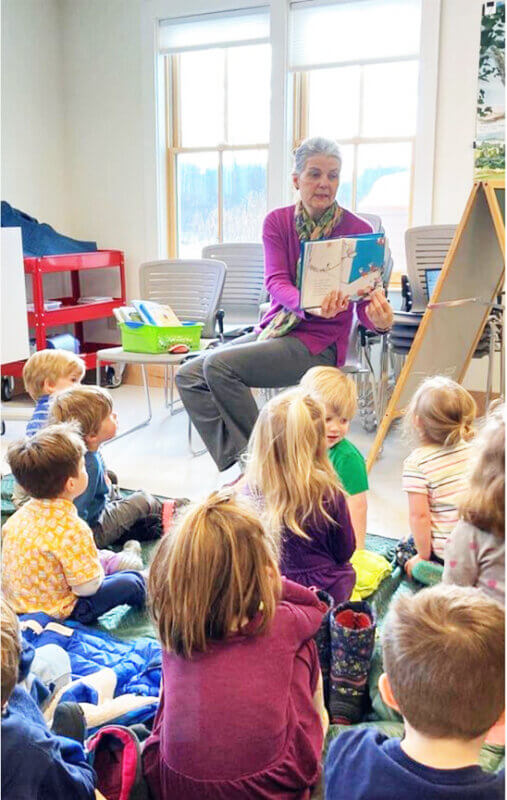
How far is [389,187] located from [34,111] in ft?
8.17

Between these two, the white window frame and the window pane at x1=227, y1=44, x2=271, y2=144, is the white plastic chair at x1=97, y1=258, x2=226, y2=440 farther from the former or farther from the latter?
the window pane at x1=227, y1=44, x2=271, y2=144

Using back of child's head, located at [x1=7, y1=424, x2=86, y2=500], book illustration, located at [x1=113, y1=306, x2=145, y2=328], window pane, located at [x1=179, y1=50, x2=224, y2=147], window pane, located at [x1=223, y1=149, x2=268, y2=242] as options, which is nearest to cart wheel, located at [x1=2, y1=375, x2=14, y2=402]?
book illustration, located at [x1=113, y1=306, x2=145, y2=328]

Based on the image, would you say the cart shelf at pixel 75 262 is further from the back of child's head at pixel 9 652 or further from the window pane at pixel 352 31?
the back of child's head at pixel 9 652

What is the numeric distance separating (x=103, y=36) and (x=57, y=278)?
1659mm

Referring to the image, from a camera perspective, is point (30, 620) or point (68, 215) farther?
point (68, 215)

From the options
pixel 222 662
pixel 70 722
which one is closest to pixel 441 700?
pixel 222 662

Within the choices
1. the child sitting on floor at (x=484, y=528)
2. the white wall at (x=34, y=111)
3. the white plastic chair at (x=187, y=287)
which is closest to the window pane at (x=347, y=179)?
the white plastic chair at (x=187, y=287)

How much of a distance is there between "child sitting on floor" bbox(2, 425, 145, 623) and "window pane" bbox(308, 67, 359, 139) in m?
3.37

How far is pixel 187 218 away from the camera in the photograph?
5.37 m

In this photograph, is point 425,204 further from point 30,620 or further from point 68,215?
point 30,620

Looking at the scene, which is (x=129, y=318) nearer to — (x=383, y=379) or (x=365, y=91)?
(x=383, y=379)

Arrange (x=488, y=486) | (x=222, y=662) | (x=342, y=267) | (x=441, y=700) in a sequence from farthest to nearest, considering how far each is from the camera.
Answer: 1. (x=342, y=267)
2. (x=488, y=486)
3. (x=222, y=662)
4. (x=441, y=700)

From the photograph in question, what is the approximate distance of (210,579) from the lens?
1.24 meters

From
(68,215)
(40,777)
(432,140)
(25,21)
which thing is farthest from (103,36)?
(40,777)
